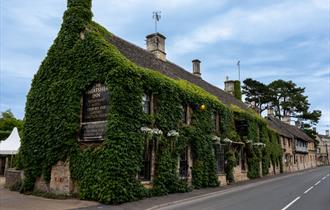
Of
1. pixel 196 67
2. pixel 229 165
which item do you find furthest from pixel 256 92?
pixel 229 165

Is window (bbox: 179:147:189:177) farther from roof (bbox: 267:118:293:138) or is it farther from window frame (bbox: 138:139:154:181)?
roof (bbox: 267:118:293:138)

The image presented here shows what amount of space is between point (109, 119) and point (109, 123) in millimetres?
230

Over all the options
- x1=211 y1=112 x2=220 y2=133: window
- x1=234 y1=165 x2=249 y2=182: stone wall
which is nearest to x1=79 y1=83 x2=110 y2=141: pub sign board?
x1=211 y1=112 x2=220 y2=133: window

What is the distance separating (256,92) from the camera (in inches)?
2773

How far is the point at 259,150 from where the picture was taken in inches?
1293

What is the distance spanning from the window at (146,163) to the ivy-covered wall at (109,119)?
1.62 ft

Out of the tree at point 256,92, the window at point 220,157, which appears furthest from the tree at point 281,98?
the window at point 220,157

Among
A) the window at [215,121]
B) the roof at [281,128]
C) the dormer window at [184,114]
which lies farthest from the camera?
the roof at [281,128]

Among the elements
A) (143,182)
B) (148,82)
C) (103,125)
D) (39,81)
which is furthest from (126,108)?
(39,81)

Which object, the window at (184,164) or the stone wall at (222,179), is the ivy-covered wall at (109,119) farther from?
the stone wall at (222,179)

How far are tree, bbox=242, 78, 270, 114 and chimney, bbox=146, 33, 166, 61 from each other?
46.2 metres

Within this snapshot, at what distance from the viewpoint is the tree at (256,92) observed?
69250 millimetres

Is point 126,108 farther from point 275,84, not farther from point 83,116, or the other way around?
point 275,84

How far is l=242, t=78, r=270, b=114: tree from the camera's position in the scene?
6925cm
